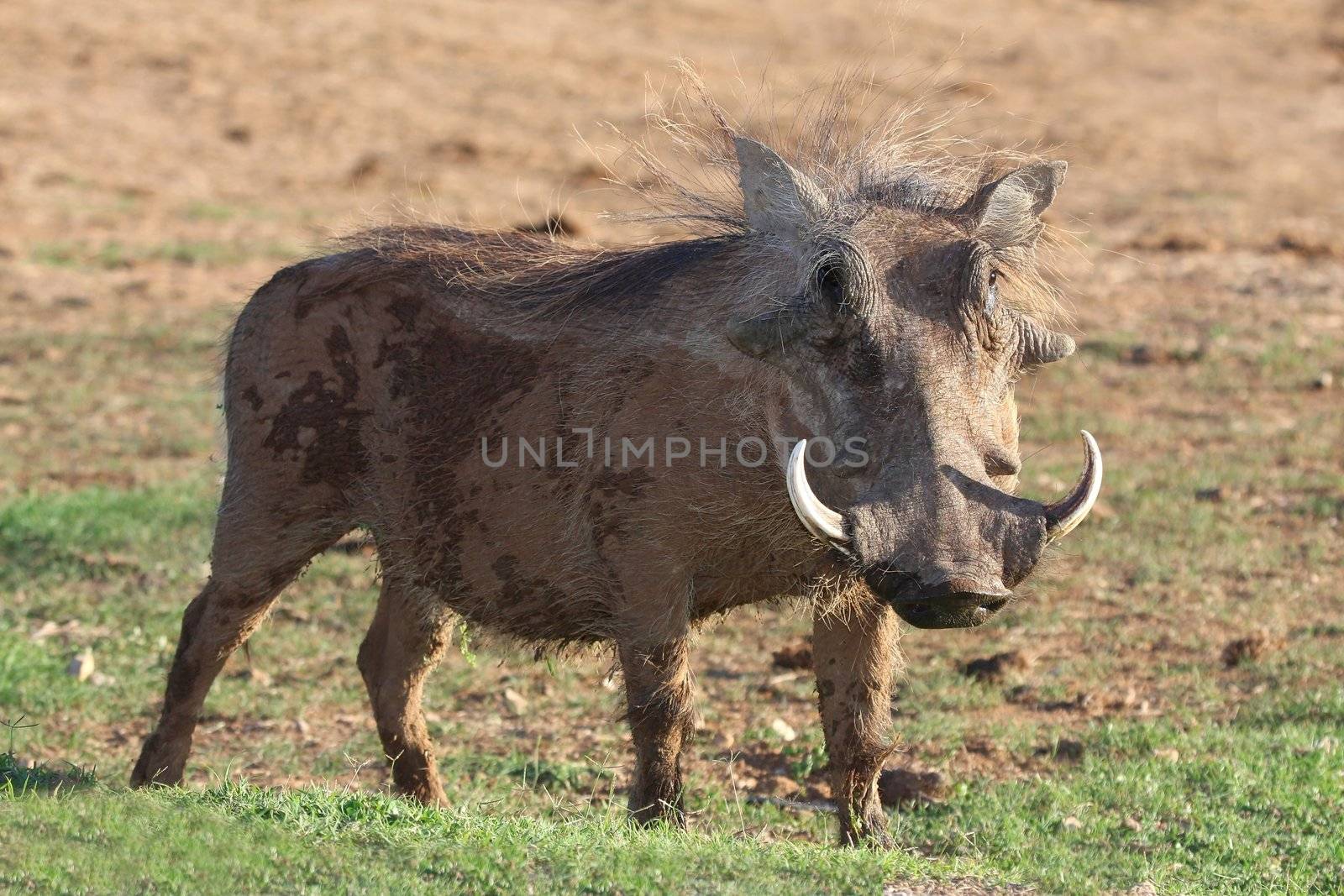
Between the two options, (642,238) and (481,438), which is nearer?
(481,438)

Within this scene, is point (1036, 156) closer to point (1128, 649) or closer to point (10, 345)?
point (1128, 649)

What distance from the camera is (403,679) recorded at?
498 centimetres

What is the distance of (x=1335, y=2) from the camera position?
68.0 ft

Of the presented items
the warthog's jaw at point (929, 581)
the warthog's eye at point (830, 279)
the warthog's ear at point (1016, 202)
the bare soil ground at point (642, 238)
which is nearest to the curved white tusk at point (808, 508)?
the warthog's jaw at point (929, 581)

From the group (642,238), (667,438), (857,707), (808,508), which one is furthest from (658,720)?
(642,238)

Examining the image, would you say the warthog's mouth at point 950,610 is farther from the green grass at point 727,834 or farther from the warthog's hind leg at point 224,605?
the warthog's hind leg at point 224,605

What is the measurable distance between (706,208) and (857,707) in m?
1.35

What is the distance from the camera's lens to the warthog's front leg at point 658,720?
13.4 feet

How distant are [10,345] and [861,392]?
7.76 metres

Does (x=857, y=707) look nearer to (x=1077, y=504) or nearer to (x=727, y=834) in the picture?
(x=727, y=834)

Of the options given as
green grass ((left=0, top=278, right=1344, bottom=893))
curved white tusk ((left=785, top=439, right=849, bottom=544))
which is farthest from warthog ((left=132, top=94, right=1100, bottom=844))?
green grass ((left=0, top=278, right=1344, bottom=893))

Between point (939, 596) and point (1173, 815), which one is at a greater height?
point (939, 596)

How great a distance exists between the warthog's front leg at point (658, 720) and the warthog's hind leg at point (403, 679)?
3.01 feet

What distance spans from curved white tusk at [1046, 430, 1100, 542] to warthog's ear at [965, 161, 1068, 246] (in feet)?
1.97
